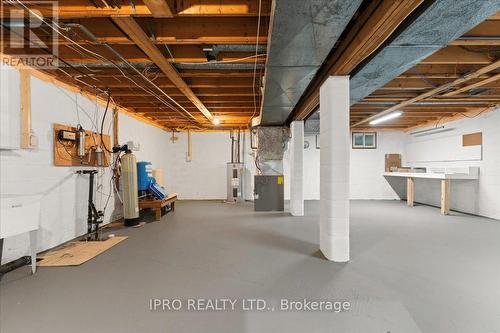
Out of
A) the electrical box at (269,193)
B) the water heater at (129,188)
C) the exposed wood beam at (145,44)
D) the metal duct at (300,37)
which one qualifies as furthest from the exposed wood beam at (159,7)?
the electrical box at (269,193)

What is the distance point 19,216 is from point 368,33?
11.4 feet

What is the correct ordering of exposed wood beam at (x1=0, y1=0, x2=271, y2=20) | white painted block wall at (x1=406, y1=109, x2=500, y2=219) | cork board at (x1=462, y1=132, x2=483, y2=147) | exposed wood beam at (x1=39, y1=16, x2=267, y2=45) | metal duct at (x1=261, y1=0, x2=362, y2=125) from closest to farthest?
metal duct at (x1=261, y1=0, x2=362, y2=125), exposed wood beam at (x1=0, y1=0, x2=271, y2=20), exposed wood beam at (x1=39, y1=16, x2=267, y2=45), white painted block wall at (x1=406, y1=109, x2=500, y2=219), cork board at (x1=462, y1=132, x2=483, y2=147)

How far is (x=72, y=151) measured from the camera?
3.47m

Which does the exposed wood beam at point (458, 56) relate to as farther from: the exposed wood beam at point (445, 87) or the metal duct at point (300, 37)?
the metal duct at point (300, 37)

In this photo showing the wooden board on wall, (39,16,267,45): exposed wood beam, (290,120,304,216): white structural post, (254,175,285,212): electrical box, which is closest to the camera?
(39,16,267,45): exposed wood beam

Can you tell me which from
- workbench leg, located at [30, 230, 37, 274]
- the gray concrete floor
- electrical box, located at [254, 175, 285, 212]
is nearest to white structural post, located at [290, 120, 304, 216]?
electrical box, located at [254, 175, 285, 212]

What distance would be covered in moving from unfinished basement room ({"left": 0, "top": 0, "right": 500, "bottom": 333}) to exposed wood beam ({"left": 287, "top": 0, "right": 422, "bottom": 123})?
18 mm

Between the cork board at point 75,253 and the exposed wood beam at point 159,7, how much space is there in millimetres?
2693

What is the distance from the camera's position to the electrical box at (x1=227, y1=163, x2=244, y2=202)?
23.3 feet

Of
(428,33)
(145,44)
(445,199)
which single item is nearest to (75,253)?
(145,44)

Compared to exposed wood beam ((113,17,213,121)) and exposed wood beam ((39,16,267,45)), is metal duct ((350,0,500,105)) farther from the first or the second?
exposed wood beam ((113,17,213,121))

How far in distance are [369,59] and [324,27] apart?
35.7 inches

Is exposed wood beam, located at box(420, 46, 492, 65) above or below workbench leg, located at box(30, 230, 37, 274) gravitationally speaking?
above

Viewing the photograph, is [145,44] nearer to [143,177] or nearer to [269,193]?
[143,177]
